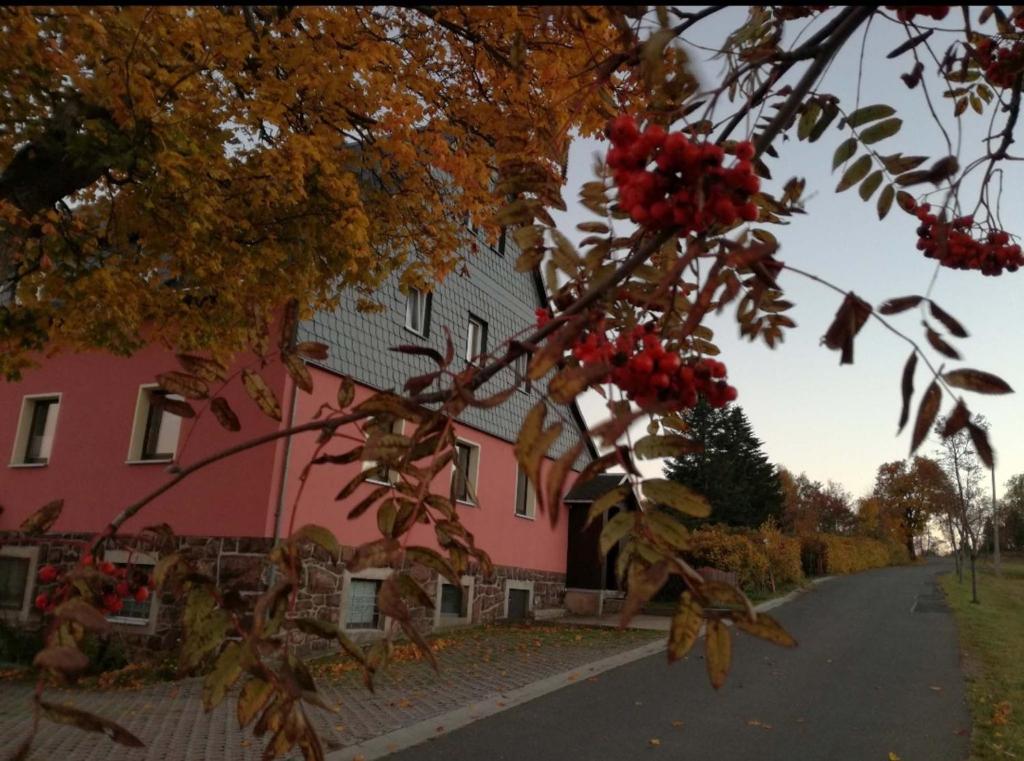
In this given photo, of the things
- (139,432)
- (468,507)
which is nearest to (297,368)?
(139,432)

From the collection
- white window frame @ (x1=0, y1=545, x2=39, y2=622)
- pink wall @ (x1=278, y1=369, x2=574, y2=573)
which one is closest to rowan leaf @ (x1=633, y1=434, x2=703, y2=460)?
pink wall @ (x1=278, y1=369, x2=574, y2=573)

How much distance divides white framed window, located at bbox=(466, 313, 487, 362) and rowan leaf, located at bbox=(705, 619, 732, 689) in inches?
566

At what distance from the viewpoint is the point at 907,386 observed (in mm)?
1374

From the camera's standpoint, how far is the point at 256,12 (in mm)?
5781

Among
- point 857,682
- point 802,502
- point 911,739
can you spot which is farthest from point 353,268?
point 802,502

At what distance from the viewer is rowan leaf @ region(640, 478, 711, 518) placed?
4.76ft

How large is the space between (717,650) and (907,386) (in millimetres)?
581

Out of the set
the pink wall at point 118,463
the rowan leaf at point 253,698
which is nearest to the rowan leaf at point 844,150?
the rowan leaf at point 253,698

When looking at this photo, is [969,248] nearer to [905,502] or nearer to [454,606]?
[454,606]

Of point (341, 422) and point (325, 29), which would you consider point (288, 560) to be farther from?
point (325, 29)

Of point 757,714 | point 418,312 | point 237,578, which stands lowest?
point 757,714

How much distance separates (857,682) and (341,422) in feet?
34.5

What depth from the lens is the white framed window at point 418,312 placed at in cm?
1394

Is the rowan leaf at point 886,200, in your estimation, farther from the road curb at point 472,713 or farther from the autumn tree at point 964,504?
the autumn tree at point 964,504
